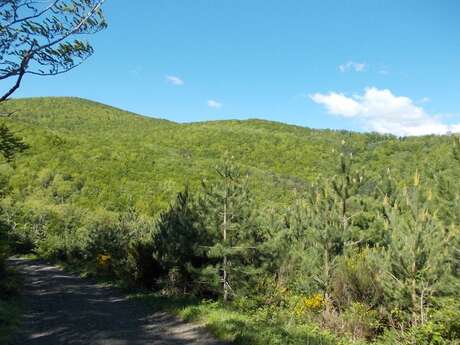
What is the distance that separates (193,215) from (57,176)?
38.3 meters

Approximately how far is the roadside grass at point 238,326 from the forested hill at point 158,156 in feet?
35.2

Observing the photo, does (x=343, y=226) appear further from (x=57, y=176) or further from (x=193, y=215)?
(x=57, y=176)

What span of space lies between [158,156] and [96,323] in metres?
51.0

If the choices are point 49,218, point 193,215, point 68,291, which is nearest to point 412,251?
point 193,215

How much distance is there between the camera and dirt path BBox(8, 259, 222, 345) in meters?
8.02

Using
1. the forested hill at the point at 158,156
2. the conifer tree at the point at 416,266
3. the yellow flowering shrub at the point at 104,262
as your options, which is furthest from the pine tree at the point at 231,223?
the yellow flowering shrub at the point at 104,262

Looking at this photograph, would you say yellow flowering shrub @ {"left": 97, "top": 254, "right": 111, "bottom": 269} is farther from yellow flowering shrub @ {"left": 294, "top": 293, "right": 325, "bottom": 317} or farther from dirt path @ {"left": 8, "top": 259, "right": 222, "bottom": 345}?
yellow flowering shrub @ {"left": 294, "top": 293, "right": 325, "bottom": 317}

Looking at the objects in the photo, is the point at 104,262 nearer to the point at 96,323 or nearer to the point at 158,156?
the point at 96,323

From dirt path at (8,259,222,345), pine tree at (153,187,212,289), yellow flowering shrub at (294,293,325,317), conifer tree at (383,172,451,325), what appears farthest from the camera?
pine tree at (153,187,212,289)

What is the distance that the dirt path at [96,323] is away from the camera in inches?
316

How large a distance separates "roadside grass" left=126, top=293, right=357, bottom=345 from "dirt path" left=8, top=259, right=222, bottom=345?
0.25 m

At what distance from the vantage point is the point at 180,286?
12.8m

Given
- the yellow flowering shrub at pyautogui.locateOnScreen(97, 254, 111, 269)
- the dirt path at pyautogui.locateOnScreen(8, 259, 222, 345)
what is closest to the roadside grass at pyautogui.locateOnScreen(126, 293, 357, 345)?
the dirt path at pyautogui.locateOnScreen(8, 259, 222, 345)

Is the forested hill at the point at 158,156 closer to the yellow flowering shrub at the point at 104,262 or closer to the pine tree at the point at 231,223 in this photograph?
the pine tree at the point at 231,223
